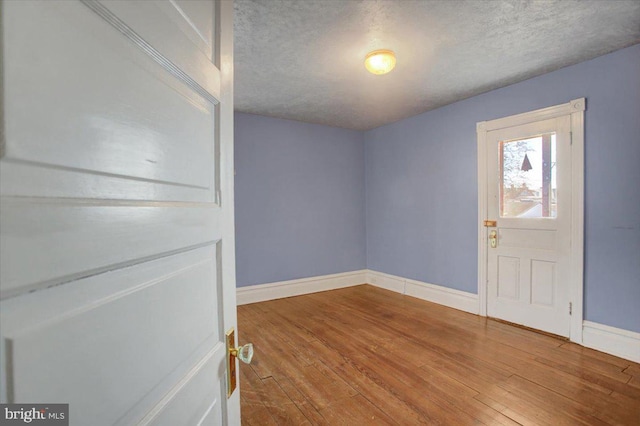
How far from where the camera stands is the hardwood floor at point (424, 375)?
1858 millimetres

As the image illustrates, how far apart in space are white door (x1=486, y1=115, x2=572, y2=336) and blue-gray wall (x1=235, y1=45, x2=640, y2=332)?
0.19 metres

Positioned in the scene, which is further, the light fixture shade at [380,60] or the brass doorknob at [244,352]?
the light fixture shade at [380,60]

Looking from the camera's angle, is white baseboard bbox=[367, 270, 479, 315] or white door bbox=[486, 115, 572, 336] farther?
white baseboard bbox=[367, 270, 479, 315]

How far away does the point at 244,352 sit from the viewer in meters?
0.86

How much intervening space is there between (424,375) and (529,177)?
2.27 m

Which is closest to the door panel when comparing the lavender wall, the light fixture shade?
the light fixture shade

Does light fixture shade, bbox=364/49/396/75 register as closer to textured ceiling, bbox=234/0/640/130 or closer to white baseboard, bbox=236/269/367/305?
textured ceiling, bbox=234/0/640/130

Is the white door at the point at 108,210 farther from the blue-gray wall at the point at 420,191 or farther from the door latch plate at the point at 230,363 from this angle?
the blue-gray wall at the point at 420,191

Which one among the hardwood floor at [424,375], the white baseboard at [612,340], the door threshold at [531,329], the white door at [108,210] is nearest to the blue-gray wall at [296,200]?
the hardwood floor at [424,375]

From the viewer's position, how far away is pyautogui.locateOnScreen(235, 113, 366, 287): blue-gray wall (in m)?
4.17

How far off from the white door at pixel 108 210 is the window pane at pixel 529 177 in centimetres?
335

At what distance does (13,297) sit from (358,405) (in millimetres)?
2086

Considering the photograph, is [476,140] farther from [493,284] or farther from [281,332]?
[281,332]

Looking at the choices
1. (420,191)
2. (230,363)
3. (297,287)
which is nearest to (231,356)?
(230,363)
